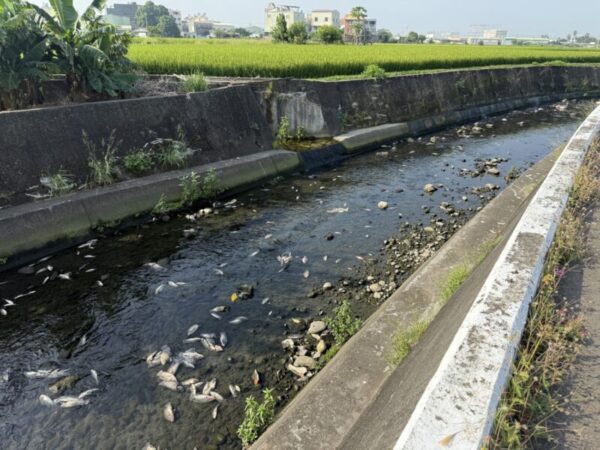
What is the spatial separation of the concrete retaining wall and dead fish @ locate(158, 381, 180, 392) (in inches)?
230

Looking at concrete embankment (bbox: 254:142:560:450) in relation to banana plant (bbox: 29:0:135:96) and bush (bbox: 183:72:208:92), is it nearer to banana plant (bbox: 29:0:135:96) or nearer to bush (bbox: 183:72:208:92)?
banana plant (bbox: 29:0:135:96)

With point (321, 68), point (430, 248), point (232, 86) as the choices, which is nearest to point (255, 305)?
point (430, 248)

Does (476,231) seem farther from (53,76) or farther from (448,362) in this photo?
(53,76)

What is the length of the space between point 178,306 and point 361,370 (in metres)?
3.26

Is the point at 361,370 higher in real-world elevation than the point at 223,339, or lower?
higher

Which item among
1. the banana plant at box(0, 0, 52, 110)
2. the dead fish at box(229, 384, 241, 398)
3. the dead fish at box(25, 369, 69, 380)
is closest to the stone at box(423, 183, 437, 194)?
the dead fish at box(229, 384, 241, 398)

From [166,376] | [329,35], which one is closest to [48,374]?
[166,376]

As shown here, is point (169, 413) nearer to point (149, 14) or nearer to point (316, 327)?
point (316, 327)

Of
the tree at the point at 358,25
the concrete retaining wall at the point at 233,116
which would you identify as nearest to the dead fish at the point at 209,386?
the concrete retaining wall at the point at 233,116

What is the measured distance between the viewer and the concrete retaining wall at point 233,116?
856 centimetres

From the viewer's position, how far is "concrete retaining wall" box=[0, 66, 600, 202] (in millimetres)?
8562

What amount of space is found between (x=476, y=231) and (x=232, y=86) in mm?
9281

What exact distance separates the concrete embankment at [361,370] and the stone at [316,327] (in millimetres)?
837

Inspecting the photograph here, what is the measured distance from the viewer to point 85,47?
9711mm
